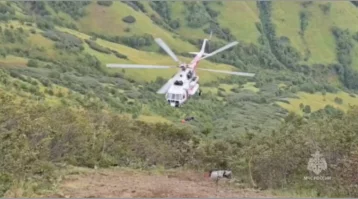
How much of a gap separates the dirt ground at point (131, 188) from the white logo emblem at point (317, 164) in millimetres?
3361

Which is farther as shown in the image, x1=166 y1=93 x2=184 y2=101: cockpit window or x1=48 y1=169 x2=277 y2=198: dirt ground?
x1=48 y1=169 x2=277 y2=198: dirt ground

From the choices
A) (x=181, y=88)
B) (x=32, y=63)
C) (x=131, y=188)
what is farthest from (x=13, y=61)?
(x=181, y=88)

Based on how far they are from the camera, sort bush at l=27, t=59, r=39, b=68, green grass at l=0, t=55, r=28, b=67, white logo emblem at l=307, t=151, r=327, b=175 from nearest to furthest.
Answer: white logo emblem at l=307, t=151, r=327, b=175 → green grass at l=0, t=55, r=28, b=67 → bush at l=27, t=59, r=39, b=68

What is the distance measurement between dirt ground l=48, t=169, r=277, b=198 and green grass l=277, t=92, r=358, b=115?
10972 cm

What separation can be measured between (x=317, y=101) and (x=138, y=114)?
6244 cm

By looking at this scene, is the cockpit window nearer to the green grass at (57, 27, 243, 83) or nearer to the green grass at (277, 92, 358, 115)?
the green grass at (277, 92, 358, 115)

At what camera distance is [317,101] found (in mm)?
156875

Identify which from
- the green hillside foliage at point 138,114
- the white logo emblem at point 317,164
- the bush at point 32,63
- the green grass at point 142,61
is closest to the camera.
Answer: the white logo emblem at point 317,164

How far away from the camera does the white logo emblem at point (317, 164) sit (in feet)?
104

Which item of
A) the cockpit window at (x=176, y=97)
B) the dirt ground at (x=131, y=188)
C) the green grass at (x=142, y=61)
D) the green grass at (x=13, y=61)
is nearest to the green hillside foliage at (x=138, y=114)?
the green grass at (x=13, y=61)

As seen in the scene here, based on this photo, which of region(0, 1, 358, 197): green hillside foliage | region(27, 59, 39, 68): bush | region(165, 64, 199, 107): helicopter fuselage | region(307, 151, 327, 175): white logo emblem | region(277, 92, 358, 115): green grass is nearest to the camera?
region(165, 64, 199, 107): helicopter fuselage

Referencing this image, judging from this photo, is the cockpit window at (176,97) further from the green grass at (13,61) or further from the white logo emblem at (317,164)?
the green grass at (13,61)

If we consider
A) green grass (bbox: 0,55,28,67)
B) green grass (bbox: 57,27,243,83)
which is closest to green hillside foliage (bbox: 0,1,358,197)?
green grass (bbox: 0,55,28,67)

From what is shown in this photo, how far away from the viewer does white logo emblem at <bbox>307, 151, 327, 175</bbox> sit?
31.7m
